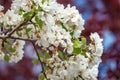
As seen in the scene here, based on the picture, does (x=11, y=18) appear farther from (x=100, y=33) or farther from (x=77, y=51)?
(x=100, y=33)

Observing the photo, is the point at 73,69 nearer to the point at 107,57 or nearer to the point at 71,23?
the point at 71,23

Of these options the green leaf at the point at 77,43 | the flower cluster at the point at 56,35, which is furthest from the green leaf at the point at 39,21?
the green leaf at the point at 77,43

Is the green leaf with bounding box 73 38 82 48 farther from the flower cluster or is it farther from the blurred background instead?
the blurred background

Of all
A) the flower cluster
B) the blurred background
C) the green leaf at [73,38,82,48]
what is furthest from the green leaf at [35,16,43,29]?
the blurred background

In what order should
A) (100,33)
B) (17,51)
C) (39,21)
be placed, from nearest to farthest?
(39,21), (17,51), (100,33)

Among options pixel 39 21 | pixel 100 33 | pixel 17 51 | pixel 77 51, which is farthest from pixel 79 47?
pixel 100 33

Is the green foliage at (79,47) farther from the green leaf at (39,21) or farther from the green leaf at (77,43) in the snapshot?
the green leaf at (39,21)
